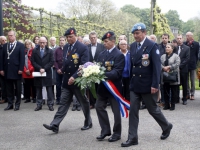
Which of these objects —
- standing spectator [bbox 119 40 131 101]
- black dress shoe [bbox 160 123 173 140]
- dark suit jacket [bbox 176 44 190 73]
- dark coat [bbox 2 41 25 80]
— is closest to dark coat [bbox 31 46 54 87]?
dark coat [bbox 2 41 25 80]

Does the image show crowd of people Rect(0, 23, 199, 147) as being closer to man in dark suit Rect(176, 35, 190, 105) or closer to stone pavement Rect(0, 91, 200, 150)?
man in dark suit Rect(176, 35, 190, 105)

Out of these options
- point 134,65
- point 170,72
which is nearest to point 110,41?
point 134,65

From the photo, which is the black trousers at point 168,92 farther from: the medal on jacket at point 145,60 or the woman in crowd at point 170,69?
the medal on jacket at point 145,60

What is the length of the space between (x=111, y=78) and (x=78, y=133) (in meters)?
1.53

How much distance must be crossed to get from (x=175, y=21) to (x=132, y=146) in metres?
92.2

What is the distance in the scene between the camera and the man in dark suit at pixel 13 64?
10273mm

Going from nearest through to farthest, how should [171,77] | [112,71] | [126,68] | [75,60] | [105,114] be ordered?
[112,71] → [105,114] → [75,60] → [126,68] → [171,77]

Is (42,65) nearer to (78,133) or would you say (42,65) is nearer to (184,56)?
(78,133)

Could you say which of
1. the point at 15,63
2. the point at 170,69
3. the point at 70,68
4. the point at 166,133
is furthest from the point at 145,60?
the point at 15,63

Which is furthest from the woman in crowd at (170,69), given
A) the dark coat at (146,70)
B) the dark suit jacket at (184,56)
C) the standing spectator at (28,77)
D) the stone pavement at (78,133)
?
the standing spectator at (28,77)

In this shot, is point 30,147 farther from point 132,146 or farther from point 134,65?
point 134,65

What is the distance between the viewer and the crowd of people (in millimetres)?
6387

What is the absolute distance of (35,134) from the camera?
7.39 metres

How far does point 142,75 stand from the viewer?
6.39 m
